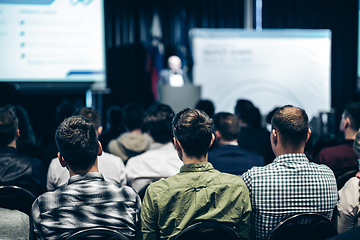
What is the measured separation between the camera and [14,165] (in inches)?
78.7

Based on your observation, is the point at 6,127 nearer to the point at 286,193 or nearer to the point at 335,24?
the point at 286,193

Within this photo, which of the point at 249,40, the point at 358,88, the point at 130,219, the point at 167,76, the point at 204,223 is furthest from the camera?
the point at 358,88

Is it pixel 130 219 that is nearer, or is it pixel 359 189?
pixel 130 219

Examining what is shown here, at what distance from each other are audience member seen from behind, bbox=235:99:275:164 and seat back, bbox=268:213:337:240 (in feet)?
4.32

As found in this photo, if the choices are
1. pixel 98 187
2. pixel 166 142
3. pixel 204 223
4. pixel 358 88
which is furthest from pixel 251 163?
pixel 358 88

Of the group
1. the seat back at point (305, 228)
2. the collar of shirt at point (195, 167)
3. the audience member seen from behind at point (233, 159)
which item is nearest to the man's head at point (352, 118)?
the audience member seen from behind at point (233, 159)

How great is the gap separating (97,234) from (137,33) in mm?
5199

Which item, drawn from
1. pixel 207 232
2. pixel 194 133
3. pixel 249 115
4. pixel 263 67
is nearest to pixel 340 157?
pixel 249 115

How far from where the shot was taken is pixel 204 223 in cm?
132

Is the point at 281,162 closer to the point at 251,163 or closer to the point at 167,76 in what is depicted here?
the point at 251,163

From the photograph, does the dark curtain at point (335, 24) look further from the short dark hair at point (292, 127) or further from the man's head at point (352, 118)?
the short dark hair at point (292, 127)

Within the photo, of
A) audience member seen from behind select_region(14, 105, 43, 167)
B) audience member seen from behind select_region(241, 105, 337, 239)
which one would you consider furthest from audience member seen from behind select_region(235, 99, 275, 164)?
audience member seen from behind select_region(14, 105, 43, 167)

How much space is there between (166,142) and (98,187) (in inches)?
42.5

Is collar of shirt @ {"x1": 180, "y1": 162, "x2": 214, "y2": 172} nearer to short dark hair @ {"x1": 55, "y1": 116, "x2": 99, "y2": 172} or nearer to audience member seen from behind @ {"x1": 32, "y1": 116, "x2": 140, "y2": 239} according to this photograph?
audience member seen from behind @ {"x1": 32, "y1": 116, "x2": 140, "y2": 239}
